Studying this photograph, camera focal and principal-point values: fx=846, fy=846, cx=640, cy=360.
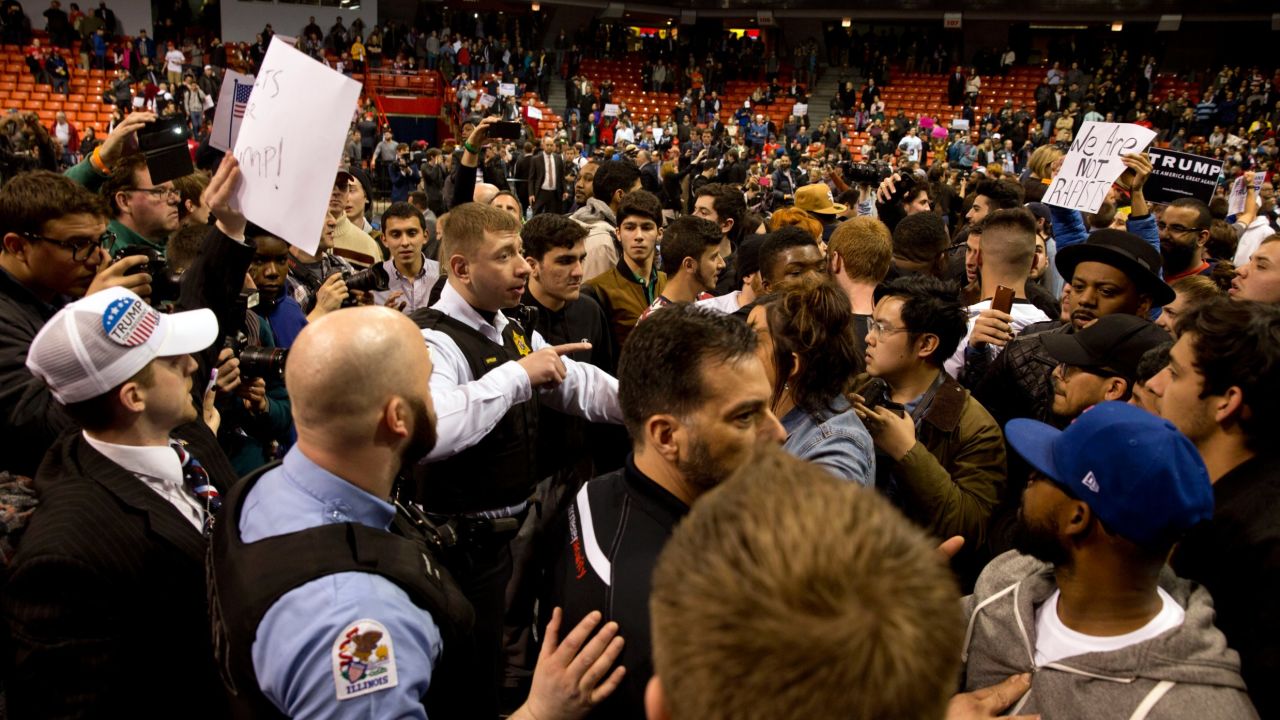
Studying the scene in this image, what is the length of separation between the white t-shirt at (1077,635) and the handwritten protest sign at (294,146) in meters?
2.07

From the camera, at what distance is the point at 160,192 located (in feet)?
13.3

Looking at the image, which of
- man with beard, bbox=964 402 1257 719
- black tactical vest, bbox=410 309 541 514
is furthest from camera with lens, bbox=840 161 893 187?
man with beard, bbox=964 402 1257 719

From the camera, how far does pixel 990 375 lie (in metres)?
3.41

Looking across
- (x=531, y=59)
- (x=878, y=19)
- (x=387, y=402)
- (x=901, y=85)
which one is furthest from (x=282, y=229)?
(x=878, y=19)

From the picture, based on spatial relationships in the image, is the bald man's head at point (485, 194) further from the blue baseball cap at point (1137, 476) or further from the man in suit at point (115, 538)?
the blue baseball cap at point (1137, 476)

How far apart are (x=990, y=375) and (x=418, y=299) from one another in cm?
345

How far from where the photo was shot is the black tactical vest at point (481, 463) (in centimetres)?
292

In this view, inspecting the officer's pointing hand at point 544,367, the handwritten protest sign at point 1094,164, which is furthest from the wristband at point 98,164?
the handwritten protest sign at point 1094,164

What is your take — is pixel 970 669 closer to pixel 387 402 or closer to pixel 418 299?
pixel 387 402

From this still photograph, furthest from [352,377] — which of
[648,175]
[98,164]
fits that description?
[648,175]

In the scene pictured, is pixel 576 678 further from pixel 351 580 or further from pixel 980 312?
pixel 980 312

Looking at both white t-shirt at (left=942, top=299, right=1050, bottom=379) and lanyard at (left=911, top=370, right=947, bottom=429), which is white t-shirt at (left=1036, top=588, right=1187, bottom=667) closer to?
lanyard at (left=911, top=370, right=947, bottom=429)

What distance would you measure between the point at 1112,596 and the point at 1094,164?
3.90 meters

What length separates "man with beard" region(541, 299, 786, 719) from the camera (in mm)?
1697
